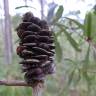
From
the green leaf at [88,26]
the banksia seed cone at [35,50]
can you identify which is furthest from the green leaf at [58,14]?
the banksia seed cone at [35,50]

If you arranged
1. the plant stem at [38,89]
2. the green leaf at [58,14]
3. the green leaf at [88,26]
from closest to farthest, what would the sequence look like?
1. the plant stem at [38,89]
2. the green leaf at [88,26]
3. the green leaf at [58,14]

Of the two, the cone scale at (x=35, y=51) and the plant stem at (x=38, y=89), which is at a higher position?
the cone scale at (x=35, y=51)

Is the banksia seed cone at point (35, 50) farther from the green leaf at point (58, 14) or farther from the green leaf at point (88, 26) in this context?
the green leaf at point (58, 14)

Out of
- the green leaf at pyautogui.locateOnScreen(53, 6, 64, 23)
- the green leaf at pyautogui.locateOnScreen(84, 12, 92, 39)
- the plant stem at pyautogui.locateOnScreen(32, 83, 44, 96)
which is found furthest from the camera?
the green leaf at pyautogui.locateOnScreen(53, 6, 64, 23)

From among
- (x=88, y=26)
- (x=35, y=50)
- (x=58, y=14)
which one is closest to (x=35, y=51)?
(x=35, y=50)

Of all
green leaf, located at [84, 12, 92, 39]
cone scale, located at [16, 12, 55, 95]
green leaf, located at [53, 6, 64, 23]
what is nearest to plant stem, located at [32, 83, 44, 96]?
cone scale, located at [16, 12, 55, 95]

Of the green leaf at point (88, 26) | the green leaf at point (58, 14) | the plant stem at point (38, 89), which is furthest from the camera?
the green leaf at point (58, 14)

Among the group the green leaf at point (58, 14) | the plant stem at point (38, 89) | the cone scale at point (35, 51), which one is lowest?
the plant stem at point (38, 89)

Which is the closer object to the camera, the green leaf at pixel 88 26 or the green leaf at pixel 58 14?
the green leaf at pixel 88 26

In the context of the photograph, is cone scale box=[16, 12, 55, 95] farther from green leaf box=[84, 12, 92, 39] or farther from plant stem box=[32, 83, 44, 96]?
green leaf box=[84, 12, 92, 39]

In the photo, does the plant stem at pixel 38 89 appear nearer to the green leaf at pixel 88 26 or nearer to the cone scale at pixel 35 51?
the cone scale at pixel 35 51
